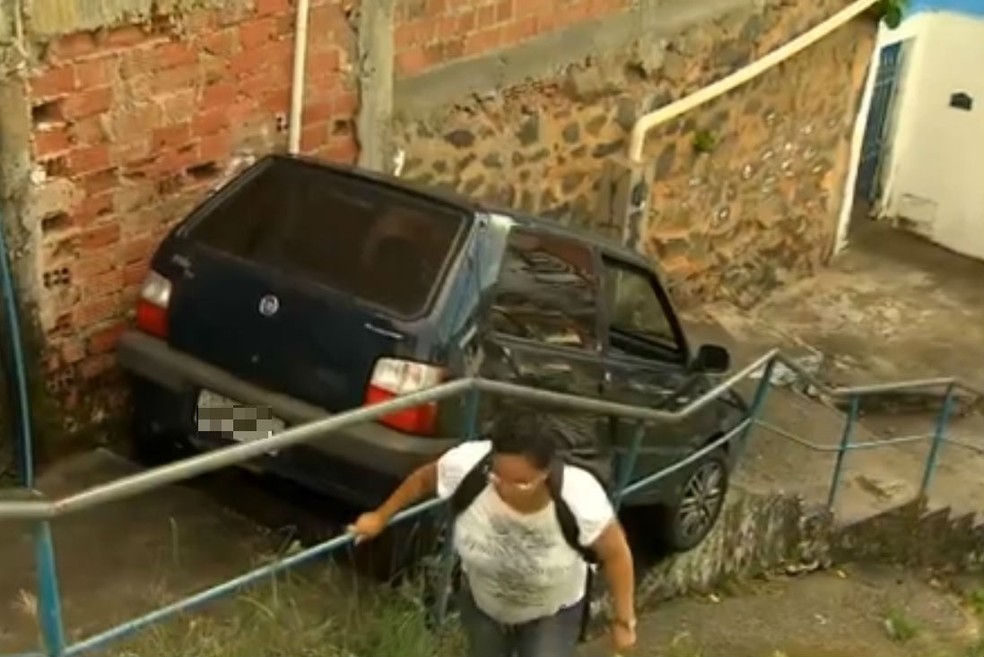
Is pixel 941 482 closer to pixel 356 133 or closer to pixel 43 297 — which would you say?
pixel 356 133

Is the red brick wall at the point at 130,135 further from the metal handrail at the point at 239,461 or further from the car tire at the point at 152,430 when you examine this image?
the metal handrail at the point at 239,461

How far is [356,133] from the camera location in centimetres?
828

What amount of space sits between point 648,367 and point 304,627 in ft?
8.12

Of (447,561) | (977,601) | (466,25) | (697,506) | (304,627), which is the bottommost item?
(977,601)

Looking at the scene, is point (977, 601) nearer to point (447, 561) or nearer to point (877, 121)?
point (447, 561)

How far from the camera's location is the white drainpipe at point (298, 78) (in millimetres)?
7688

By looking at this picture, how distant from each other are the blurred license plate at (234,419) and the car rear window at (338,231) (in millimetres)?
529

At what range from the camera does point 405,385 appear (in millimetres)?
6051

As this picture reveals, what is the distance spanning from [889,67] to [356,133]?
7.47 meters

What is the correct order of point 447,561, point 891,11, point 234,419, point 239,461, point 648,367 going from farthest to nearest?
point 891,11, point 648,367, point 234,419, point 447,561, point 239,461

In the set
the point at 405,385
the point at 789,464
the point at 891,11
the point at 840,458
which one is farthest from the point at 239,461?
the point at 891,11

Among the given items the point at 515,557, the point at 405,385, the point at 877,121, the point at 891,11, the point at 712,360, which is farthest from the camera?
the point at 877,121

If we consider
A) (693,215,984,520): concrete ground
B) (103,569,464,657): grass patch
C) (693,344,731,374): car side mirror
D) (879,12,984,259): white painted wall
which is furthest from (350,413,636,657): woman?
(879,12,984,259): white painted wall

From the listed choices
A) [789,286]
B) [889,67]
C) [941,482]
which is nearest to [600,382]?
[941,482]
